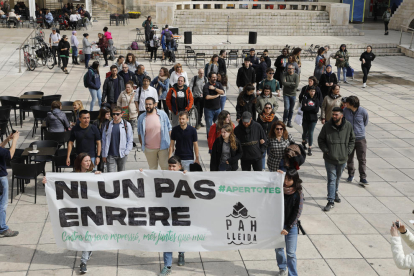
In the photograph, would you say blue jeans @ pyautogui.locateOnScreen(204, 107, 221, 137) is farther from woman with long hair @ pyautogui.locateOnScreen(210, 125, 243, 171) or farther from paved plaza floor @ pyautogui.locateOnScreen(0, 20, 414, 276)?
woman with long hair @ pyautogui.locateOnScreen(210, 125, 243, 171)

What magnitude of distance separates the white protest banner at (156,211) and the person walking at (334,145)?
281cm

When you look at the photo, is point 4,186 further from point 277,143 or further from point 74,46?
point 74,46


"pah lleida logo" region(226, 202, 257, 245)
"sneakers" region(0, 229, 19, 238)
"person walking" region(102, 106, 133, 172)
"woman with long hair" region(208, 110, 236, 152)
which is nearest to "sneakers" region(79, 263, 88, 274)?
"sneakers" region(0, 229, 19, 238)

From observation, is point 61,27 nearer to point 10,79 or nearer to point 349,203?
point 10,79

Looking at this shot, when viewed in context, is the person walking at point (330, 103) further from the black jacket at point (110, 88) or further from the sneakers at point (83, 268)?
the sneakers at point (83, 268)

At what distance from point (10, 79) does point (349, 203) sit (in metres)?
16.2

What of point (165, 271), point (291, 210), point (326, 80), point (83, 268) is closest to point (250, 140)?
point (291, 210)

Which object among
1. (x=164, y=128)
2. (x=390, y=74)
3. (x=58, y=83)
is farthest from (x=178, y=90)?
(x=390, y=74)

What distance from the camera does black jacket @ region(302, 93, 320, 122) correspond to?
12164 millimetres

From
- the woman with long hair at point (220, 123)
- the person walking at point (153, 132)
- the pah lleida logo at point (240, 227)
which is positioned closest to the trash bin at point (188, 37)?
the person walking at point (153, 132)

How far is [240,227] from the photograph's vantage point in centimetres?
716

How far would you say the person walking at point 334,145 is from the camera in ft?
30.6

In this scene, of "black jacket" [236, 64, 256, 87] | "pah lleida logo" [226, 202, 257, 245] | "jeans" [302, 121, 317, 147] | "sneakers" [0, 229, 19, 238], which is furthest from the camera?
"black jacket" [236, 64, 256, 87]

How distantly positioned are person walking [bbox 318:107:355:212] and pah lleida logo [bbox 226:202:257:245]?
281 cm
